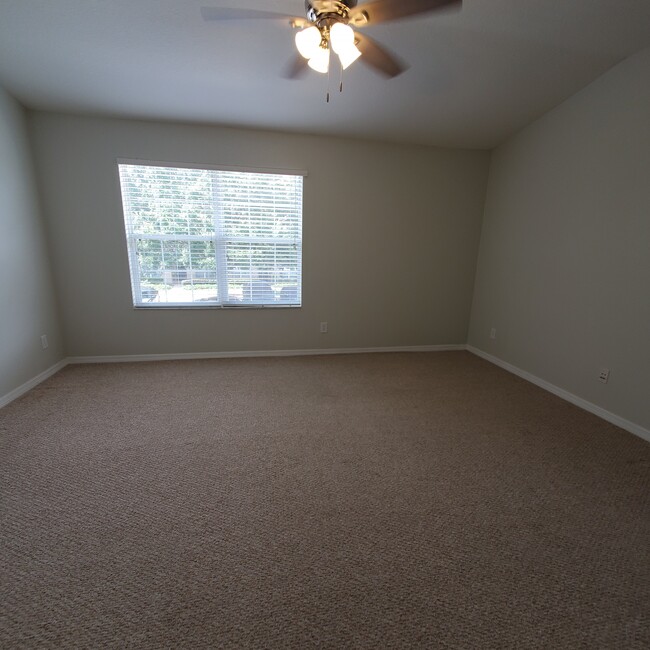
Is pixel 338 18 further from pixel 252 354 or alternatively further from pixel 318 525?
pixel 252 354

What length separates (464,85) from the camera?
7.38 ft

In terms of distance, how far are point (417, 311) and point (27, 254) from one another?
13.3ft

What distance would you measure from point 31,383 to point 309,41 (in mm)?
3406

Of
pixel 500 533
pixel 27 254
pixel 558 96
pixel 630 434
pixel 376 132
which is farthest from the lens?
pixel 376 132

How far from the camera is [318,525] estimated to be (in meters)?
1.36

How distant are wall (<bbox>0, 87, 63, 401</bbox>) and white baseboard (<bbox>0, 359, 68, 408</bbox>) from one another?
3 cm

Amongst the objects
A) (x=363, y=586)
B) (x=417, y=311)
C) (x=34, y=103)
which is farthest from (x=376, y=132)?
(x=363, y=586)

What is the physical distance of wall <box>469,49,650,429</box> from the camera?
2090mm

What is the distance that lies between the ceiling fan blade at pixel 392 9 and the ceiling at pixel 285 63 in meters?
0.33

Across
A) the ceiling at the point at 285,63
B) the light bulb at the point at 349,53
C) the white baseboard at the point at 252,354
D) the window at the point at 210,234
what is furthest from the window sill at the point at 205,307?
the light bulb at the point at 349,53

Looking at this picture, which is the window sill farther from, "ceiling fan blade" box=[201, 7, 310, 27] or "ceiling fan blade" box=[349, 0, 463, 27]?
"ceiling fan blade" box=[349, 0, 463, 27]

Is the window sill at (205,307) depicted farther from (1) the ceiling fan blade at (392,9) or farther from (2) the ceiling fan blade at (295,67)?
(1) the ceiling fan blade at (392,9)

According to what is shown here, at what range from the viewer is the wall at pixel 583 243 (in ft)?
6.86

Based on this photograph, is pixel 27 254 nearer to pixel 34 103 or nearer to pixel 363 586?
pixel 34 103
